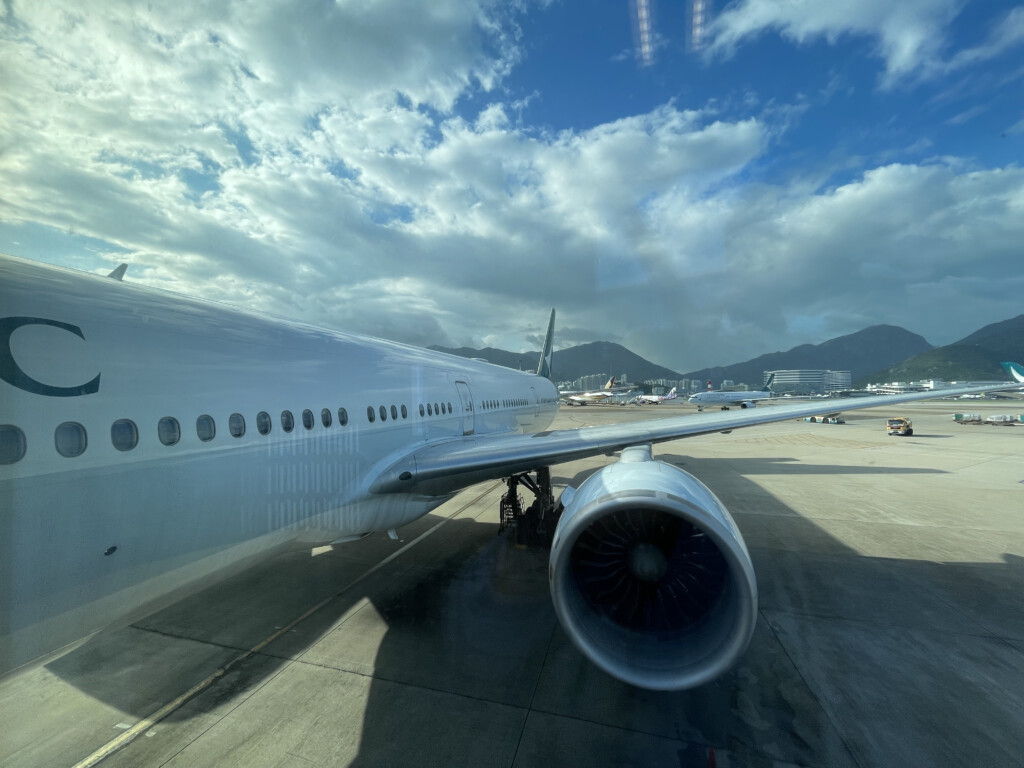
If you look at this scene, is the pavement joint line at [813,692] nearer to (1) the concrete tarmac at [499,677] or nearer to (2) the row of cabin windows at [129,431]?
(1) the concrete tarmac at [499,677]

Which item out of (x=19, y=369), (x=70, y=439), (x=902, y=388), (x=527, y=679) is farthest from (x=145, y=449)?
(x=902, y=388)

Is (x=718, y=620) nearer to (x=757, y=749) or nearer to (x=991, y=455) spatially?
(x=757, y=749)

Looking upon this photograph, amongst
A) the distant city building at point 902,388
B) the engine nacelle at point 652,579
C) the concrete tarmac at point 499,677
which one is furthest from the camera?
the distant city building at point 902,388

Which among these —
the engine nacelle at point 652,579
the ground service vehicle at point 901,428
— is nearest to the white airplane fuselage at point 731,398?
the ground service vehicle at point 901,428

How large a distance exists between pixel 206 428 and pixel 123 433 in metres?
0.67

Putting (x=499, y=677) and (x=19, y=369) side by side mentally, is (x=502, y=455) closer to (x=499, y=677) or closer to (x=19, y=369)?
(x=499, y=677)

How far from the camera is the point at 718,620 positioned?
3.99 meters

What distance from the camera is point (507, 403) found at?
1309cm

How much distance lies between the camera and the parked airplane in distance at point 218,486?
113 inches

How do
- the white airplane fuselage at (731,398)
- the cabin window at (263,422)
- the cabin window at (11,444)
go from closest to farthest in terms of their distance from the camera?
the cabin window at (11,444) → the cabin window at (263,422) → the white airplane fuselage at (731,398)

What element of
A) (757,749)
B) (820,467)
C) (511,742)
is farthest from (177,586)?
(820,467)

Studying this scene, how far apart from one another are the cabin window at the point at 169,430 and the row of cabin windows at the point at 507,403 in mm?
7649

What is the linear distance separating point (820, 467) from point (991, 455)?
10.1m

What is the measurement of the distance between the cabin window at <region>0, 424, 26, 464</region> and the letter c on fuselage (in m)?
0.26
